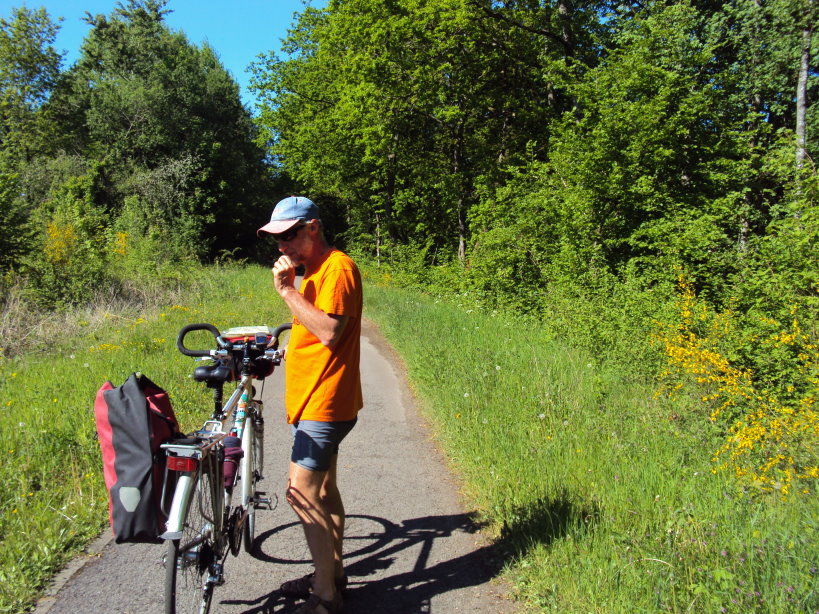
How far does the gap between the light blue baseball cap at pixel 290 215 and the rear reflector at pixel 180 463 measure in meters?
1.08

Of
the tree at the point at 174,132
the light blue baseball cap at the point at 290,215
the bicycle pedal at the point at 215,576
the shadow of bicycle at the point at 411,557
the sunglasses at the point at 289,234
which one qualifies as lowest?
the shadow of bicycle at the point at 411,557

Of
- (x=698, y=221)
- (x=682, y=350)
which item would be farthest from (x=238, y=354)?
(x=698, y=221)

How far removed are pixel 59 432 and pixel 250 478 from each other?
252 cm

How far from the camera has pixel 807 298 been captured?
25.7ft

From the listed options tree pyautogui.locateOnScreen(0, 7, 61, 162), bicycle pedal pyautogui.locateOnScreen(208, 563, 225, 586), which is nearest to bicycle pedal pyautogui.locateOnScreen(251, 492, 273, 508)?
bicycle pedal pyautogui.locateOnScreen(208, 563, 225, 586)

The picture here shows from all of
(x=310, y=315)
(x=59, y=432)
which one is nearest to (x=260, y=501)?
(x=310, y=315)

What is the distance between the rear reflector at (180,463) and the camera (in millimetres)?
2439

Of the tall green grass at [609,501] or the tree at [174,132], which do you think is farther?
the tree at [174,132]

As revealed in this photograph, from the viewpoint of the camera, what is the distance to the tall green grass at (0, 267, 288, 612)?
3506mm

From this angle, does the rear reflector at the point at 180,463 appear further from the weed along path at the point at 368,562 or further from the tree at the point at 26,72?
the tree at the point at 26,72

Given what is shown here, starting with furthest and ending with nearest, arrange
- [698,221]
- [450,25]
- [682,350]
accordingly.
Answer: [450,25], [698,221], [682,350]

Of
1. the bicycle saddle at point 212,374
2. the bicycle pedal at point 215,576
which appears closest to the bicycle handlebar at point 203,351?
the bicycle saddle at point 212,374

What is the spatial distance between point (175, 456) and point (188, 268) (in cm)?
1974

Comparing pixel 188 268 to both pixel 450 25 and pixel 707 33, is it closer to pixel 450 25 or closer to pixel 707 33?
pixel 450 25
